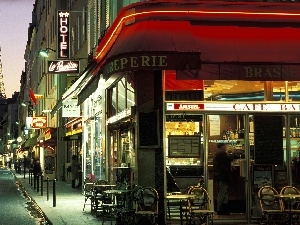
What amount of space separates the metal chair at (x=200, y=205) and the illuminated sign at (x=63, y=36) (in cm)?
1341

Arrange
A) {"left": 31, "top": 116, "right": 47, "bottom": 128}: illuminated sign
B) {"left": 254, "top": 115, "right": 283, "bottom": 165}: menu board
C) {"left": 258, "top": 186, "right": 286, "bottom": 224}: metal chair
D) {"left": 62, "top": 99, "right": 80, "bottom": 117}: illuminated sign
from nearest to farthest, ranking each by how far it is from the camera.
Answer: {"left": 258, "top": 186, "right": 286, "bottom": 224}: metal chair
{"left": 254, "top": 115, "right": 283, "bottom": 165}: menu board
{"left": 62, "top": 99, "right": 80, "bottom": 117}: illuminated sign
{"left": 31, "top": 116, "right": 47, "bottom": 128}: illuminated sign

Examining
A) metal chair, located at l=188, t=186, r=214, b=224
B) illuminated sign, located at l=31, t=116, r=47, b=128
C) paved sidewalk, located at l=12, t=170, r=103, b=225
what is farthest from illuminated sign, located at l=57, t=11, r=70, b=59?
illuminated sign, located at l=31, t=116, r=47, b=128

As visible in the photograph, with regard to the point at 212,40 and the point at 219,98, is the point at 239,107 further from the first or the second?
the point at 212,40

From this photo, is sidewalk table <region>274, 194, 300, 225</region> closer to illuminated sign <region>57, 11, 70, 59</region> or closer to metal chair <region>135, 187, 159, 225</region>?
metal chair <region>135, 187, 159, 225</region>

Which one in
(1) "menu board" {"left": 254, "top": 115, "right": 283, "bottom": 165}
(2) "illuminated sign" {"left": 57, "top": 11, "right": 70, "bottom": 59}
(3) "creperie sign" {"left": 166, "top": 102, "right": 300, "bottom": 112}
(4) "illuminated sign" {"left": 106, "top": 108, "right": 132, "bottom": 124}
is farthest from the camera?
(2) "illuminated sign" {"left": 57, "top": 11, "right": 70, "bottom": 59}

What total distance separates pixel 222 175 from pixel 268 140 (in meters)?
1.40

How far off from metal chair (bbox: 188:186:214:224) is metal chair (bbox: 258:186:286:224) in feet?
3.79

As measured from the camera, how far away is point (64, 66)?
24344 millimetres

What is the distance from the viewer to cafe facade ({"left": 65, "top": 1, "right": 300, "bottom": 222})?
46.4 feet

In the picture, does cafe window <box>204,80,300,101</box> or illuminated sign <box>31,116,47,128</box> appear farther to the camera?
illuminated sign <box>31,116,47,128</box>

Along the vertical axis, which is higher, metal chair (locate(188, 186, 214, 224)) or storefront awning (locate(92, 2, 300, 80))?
storefront awning (locate(92, 2, 300, 80))

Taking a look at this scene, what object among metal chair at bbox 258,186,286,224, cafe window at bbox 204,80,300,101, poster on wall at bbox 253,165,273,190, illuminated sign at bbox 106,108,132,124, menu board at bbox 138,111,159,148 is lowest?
metal chair at bbox 258,186,286,224

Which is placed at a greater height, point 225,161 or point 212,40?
point 212,40

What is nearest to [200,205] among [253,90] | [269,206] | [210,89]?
[269,206]
